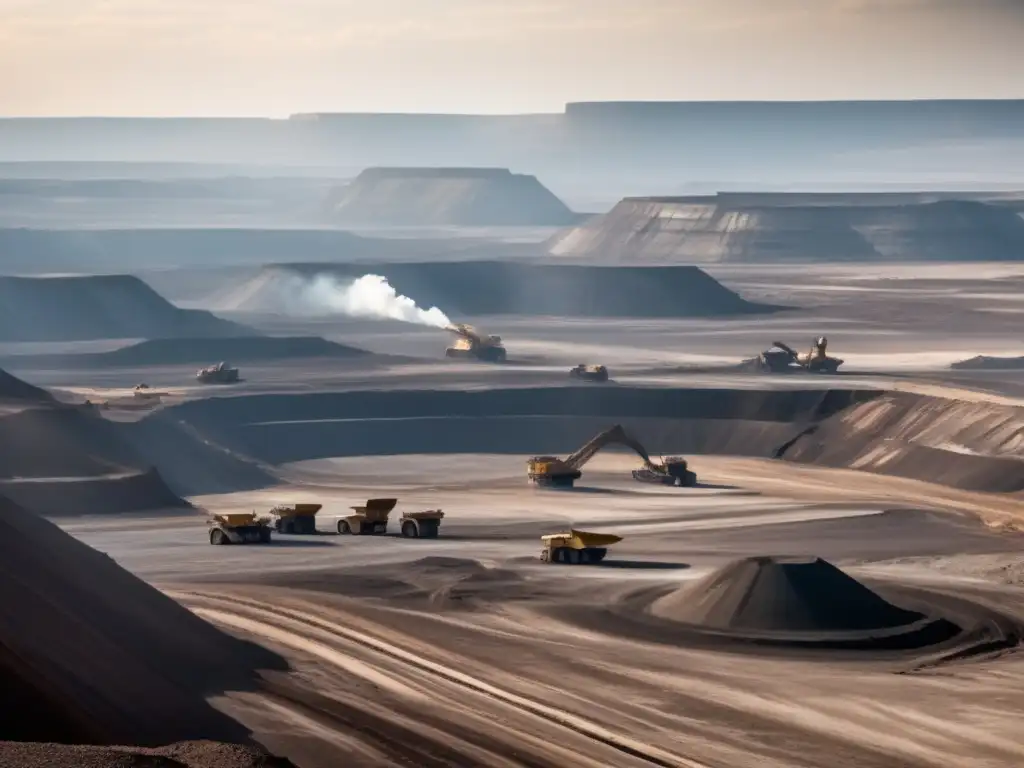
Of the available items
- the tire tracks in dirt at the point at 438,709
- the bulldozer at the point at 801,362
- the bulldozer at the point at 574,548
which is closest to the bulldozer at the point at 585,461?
the bulldozer at the point at 574,548

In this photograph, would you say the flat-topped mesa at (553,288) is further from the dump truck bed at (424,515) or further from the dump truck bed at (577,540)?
the dump truck bed at (577,540)

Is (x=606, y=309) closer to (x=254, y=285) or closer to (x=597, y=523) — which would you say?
(x=254, y=285)

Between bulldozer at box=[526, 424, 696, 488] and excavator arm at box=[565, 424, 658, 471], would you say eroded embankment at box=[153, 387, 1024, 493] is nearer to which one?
bulldozer at box=[526, 424, 696, 488]

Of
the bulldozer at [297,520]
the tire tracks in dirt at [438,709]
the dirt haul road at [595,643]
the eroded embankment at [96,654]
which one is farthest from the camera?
the bulldozer at [297,520]

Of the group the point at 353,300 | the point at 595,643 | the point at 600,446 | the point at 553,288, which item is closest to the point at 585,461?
the point at 600,446

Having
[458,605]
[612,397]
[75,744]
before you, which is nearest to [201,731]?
[75,744]

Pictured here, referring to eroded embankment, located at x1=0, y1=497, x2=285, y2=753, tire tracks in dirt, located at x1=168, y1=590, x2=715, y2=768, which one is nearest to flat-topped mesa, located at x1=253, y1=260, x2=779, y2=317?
tire tracks in dirt, located at x1=168, y1=590, x2=715, y2=768
